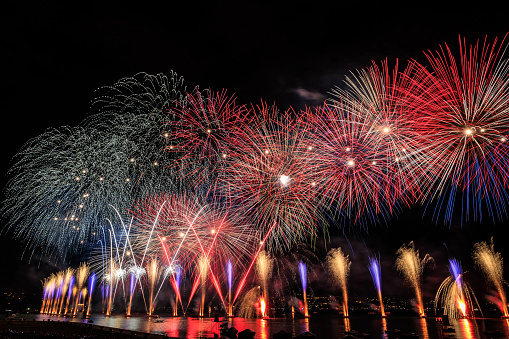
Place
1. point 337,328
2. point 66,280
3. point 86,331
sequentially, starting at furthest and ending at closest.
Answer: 1. point 66,280
2. point 337,328
3. point 86,331

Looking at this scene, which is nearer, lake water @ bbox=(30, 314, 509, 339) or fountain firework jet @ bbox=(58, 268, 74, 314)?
lake water @ bbox=(30, 314, 509, 339)

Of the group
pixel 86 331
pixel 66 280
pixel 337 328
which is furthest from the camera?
pixel 66 280

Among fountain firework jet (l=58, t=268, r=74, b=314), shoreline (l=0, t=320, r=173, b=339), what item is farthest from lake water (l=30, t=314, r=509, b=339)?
fountain firework jet (l=58, t=268, r=74, b=314)

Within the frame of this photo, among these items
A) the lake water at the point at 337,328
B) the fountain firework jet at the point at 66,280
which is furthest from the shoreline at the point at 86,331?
the fountain firework jet at the point at 66,280

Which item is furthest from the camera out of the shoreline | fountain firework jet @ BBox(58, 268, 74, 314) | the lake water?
fountain firework jet @ BBox(58, 268, 74, 314)

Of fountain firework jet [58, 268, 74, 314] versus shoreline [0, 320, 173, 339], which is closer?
shoreline [0, 320, 173, 339]

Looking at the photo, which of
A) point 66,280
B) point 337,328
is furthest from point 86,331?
point 66,280

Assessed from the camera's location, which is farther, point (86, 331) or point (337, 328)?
point (337, 328)

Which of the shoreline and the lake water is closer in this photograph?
the shoreline

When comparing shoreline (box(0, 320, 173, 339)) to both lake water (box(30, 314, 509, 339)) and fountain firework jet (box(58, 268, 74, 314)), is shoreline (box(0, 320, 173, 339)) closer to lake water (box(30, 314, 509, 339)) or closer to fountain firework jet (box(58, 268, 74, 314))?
lake water (box(30, 314, 509, 339))

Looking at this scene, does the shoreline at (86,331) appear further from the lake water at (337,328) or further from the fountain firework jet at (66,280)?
the fountain firework jet at (66,280)

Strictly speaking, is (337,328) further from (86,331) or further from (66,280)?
(66,280)

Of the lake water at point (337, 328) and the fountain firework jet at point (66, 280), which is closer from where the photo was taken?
the lake water at point (337, 328)

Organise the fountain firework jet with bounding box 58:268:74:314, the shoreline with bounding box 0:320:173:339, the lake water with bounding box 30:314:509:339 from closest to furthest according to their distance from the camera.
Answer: the shoreline with bounding box 0:320:173:339 → the lake water with bounding box 30:314:509:339 → the fountain firework jet with bounding box 58:268:74:314
